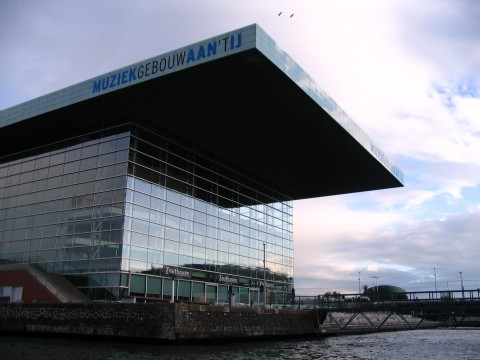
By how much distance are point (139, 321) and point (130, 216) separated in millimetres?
10098

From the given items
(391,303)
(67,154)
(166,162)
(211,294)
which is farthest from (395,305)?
(67,154)

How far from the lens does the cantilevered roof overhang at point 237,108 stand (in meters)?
34.1

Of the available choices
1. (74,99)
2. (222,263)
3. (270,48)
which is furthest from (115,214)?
(270,48)

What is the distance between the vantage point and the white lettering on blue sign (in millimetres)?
32844

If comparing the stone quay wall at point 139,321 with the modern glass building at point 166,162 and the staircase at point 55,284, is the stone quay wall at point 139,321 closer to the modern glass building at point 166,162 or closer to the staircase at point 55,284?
the staircase at point 55,284

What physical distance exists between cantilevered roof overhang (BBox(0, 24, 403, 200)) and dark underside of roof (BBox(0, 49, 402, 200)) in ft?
0.24

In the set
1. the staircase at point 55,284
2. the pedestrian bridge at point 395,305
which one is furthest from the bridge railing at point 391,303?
the staircase at point 55,284

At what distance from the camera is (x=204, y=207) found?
4897 centimetres

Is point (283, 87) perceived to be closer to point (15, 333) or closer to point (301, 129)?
point (301, 129)

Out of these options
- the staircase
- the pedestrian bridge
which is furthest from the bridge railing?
the staircase

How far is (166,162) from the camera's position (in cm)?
4488

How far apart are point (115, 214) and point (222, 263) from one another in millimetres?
14019

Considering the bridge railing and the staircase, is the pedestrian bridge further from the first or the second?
the staircase

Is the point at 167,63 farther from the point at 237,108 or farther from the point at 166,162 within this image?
the point at 166,162
